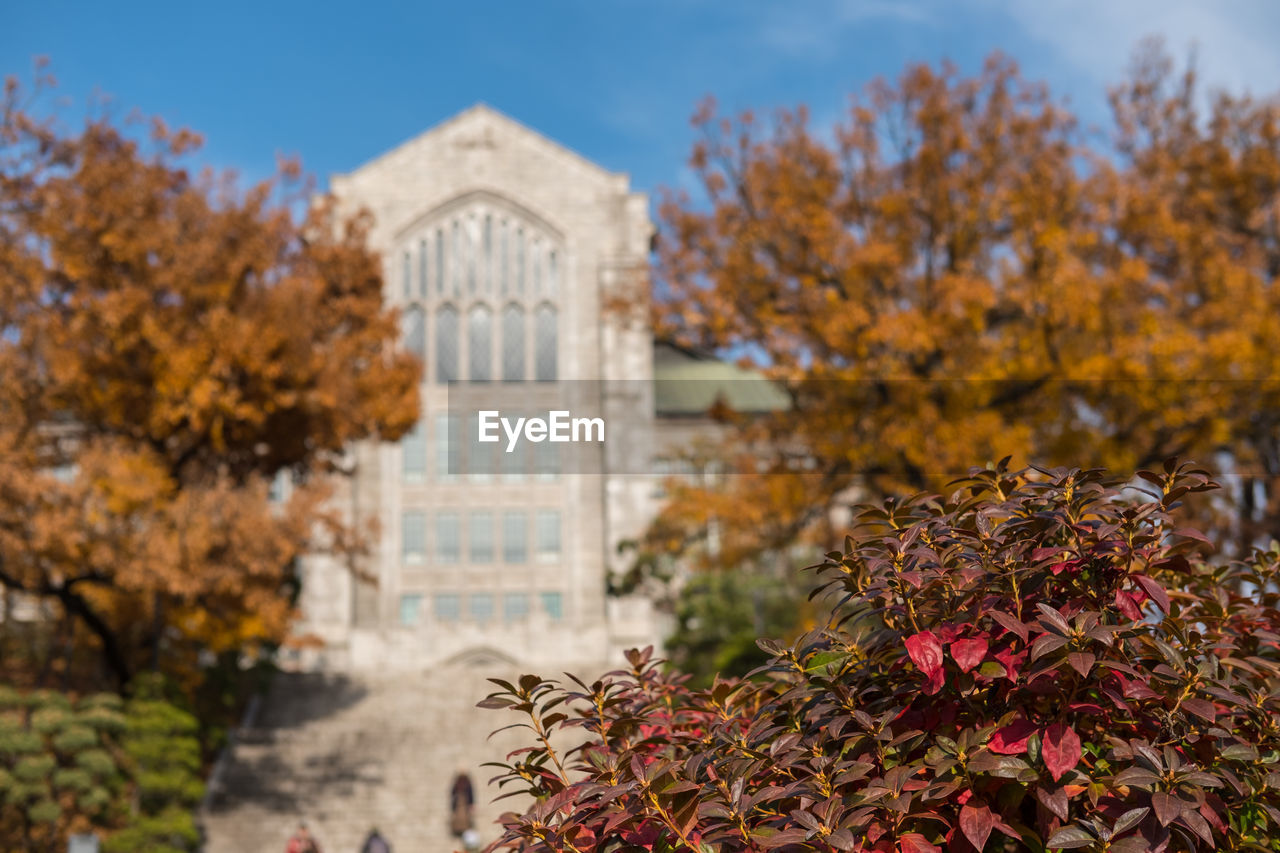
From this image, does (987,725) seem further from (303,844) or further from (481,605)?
(481,605)

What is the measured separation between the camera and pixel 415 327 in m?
38.8

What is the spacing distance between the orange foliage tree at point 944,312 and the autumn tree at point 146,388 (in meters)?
5.91

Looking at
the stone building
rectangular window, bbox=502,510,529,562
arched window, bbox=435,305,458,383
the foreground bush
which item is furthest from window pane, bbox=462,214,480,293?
the foreground bush

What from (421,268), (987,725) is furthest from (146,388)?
(421,268)

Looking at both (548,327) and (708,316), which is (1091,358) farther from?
(548,327)

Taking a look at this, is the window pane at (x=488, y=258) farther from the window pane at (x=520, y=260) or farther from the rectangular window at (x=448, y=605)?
the rectangular window at (x=448, y=605)

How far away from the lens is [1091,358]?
14906 mm

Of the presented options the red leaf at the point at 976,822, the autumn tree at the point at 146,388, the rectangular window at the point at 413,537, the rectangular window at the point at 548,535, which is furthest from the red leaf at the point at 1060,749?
the rectangular window at the point at 413,537

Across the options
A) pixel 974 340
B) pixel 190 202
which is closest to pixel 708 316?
pixel 974 340

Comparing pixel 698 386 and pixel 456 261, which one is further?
pixel 698 386

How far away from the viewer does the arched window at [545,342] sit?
38281mm

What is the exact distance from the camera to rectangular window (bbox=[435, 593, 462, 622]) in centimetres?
3731

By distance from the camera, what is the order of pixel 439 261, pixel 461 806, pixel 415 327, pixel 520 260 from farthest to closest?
pixel 520 260, pixel 439 261, pixel 415 327, pixel 461 806

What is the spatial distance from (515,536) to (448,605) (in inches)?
112
